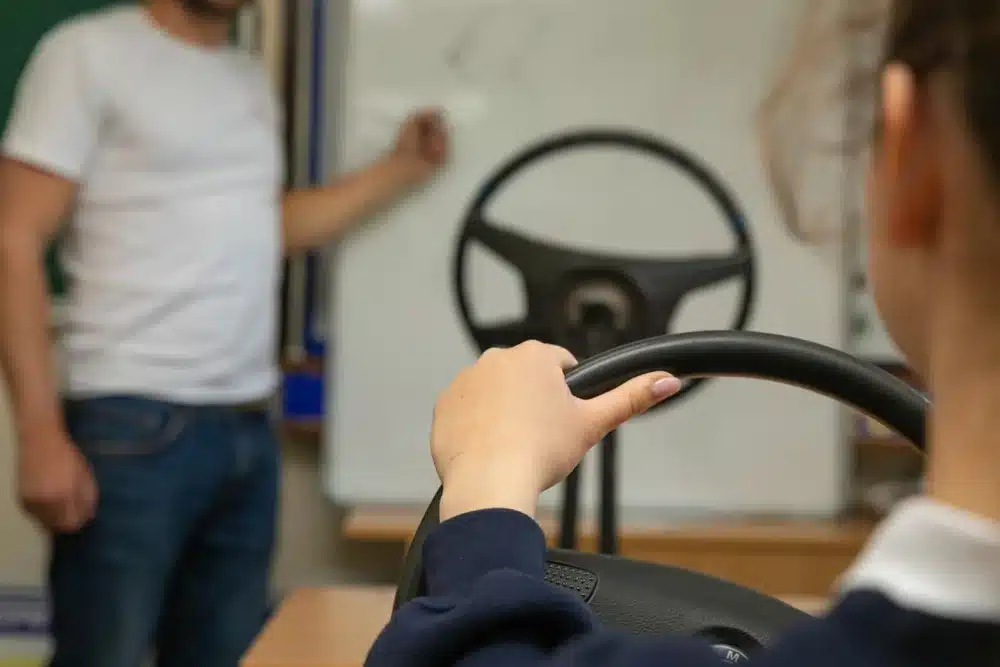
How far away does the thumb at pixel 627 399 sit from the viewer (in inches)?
20.3

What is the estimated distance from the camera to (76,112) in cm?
138

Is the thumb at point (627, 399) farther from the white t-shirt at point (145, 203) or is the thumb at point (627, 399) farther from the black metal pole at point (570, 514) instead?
the white t-shirt at point (145, 203)

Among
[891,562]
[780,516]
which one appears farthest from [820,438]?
[891,562]

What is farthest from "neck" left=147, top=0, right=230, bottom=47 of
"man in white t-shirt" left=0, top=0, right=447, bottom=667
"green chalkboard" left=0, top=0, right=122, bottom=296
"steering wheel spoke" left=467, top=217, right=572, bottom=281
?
"steering wheel spoke" left=467, top=217, right=572, bottom=281

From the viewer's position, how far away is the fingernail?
1.72 ft

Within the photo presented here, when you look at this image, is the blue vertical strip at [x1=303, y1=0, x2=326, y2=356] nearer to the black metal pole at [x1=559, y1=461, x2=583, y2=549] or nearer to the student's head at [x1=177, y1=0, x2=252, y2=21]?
the student's head at [x1=177, y1=0, x2=252, y2=21]

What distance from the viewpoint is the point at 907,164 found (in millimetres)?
346

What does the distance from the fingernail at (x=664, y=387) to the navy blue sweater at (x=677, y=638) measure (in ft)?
0.33

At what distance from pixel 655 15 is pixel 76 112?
934mm

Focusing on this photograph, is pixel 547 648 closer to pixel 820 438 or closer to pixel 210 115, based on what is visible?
pixel 210 115

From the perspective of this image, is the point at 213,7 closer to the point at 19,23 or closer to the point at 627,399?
the point at 19,23

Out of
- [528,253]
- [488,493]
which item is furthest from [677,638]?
[528,253]

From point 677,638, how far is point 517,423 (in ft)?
0.44

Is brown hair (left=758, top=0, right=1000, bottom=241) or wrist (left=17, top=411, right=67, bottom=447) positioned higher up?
brown hair (left=758, top=0, right=1000, bottom=241)
